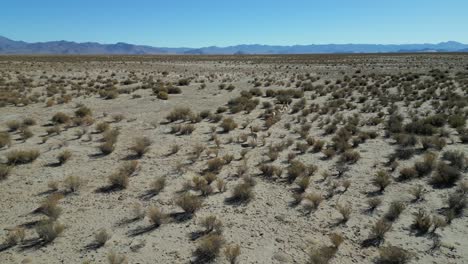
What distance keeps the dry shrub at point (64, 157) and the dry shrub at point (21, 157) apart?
0.69 m

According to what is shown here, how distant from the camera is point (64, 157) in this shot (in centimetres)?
1092

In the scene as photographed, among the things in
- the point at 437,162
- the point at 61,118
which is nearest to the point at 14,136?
the point at 61,118

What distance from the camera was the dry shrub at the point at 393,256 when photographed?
6004 mm

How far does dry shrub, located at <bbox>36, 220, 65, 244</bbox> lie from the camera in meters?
6.56

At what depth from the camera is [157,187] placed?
8.95 m

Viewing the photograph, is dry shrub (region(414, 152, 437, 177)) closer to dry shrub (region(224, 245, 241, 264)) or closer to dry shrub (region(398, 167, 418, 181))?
dry shrub (region(398, 167, 418, 181))

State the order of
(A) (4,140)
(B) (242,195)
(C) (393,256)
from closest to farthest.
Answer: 1. (C) (393,256)
2. (B) (242,195)
3. (A) (4,140)

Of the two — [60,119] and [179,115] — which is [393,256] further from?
[60,119]

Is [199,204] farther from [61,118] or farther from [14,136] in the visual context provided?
[61,118]

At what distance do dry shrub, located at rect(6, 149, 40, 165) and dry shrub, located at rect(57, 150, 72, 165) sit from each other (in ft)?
2.27

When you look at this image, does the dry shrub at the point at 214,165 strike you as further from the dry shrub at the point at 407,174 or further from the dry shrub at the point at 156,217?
the dry shrub at the point at 407,174

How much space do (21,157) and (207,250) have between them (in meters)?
7.31

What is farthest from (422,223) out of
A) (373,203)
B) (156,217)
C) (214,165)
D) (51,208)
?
(51,208)

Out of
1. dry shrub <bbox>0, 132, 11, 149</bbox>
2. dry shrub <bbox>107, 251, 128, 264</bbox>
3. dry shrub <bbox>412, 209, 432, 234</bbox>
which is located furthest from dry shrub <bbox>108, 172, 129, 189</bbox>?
dry shrub <bbox>412, 209, 432, 234</bbox>
